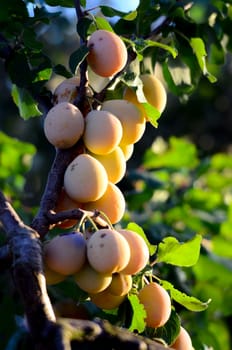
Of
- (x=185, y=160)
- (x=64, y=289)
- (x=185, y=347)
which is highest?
(x=185, y=347)

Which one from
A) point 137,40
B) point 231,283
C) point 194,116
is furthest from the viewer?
point 194,116

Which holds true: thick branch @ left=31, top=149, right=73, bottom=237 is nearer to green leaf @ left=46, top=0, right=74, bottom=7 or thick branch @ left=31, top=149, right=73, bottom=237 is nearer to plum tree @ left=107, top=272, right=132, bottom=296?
plum tree @ left=107, top=272, right=132, bottom=296

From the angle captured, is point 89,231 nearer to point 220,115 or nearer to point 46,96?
point 46,96

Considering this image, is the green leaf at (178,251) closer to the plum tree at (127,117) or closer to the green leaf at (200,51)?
the plum tree at (127,117)

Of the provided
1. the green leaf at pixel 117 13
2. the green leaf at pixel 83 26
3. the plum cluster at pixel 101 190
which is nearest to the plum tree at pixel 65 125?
the plum cluster at pixel 101 190

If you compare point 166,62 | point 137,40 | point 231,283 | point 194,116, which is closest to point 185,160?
point 231,283

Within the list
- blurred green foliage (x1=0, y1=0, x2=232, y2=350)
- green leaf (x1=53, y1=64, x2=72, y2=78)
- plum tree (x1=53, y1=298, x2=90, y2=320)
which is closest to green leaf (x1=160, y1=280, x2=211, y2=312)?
blurred green foliage (x1=0, y1=0, x2=232, y2=350)
